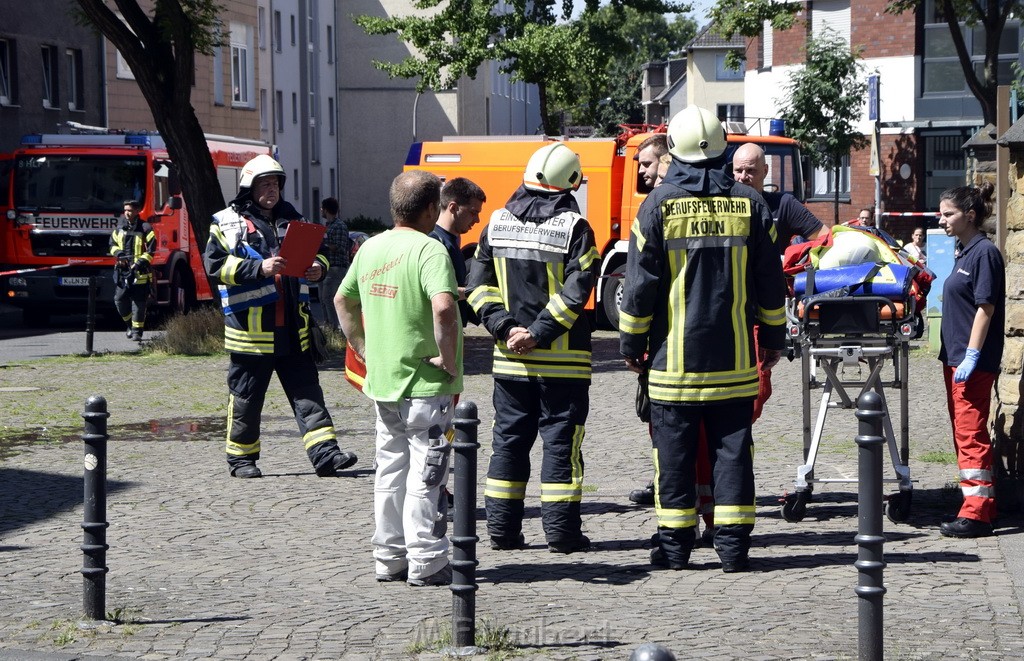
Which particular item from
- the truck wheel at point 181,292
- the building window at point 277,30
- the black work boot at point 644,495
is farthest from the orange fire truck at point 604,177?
the building window at point 277,30

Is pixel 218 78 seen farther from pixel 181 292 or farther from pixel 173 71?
pixel 173 71

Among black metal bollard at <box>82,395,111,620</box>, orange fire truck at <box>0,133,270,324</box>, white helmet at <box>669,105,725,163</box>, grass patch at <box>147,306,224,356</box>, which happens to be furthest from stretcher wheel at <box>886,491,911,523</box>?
orange fire truck at <box>0,133,270,324</box>

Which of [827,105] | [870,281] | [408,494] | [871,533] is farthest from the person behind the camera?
[827,105]

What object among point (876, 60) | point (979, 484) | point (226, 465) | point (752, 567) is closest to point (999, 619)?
point (752, 567)

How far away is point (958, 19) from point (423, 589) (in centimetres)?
2183

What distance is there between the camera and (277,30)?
54.9 m

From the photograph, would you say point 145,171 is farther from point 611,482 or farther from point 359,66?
point 359,66

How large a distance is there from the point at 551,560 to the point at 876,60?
3299 cm

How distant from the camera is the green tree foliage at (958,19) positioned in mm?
22938

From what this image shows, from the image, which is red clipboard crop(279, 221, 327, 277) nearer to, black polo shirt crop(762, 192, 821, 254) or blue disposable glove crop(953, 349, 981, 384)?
black polo shirt crop(762, 192, 821, 254)

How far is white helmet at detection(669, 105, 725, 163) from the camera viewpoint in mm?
7008

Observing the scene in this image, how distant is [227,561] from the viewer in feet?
24.2

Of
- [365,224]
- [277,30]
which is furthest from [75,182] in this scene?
[365,224]

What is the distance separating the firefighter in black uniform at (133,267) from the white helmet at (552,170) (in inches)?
565
